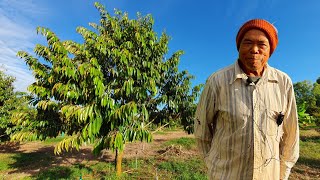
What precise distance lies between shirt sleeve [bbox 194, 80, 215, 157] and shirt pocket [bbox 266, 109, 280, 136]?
1.00 ft

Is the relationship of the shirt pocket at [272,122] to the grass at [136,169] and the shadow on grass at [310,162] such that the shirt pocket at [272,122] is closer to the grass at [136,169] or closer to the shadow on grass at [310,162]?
the grass at [136,169]

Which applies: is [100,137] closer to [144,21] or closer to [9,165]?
[144,21]

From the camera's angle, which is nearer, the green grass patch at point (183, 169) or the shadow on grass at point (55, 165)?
the green grass patch at point (183, 169)

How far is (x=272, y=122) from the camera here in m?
1.37

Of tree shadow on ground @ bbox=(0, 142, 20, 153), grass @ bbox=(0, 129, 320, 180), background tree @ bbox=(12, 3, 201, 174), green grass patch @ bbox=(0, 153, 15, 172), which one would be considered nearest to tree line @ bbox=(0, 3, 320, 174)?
background tree @ bbox=(12, 3, 201, 174)

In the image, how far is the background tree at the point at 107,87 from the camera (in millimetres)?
5957

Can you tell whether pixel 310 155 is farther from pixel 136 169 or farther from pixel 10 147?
pixel 10 147

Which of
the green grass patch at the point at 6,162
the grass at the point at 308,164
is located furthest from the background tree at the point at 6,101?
the grass at the point at 308,164

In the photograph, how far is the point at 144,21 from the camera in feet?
25.9

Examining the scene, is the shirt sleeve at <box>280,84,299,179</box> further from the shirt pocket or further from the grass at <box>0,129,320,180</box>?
the grass at <box>0,129,320,180</box>

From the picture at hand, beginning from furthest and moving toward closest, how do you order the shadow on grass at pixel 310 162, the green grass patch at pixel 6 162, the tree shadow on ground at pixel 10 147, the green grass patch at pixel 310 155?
the tree shadow on ground at pixel 10 147, the green grass patch at pixel 6 162, the green grass patch at pixel 310 155, the shadow on grass at pixel 310 162

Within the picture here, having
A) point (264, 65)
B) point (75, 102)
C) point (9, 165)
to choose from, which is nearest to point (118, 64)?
point (75, 102)

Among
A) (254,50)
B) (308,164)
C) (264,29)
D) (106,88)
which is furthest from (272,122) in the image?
(308,164)

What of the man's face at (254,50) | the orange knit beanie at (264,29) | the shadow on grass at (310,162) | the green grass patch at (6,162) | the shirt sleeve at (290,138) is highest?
the orange knit beanie at (264,29)
